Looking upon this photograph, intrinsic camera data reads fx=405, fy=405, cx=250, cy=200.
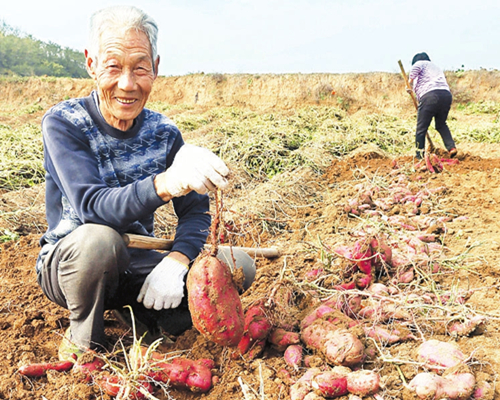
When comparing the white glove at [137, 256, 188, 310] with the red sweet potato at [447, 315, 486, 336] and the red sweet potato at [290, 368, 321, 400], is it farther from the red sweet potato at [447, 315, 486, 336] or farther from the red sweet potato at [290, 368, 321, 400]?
the red sweet potato at [447, 315, 486, 336]

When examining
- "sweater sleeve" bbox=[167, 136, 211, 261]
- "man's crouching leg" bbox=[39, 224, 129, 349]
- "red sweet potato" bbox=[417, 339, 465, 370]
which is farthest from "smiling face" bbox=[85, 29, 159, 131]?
"red sweet potato" bbox=[417, 339, 465, 370]

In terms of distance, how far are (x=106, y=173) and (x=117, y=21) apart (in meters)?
0.66

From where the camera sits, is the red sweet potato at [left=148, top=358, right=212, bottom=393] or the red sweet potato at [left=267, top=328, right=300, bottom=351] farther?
the red sweet potato at [left=267, top=328, right=300, bottom=351]

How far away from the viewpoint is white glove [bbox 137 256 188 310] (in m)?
1.79

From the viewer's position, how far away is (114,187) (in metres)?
1.85

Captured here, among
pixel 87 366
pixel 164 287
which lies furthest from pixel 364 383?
pixel 87 366

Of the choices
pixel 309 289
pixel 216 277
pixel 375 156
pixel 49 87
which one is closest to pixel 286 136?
pixel 375 156

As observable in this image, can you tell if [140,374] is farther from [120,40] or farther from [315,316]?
[120,40]

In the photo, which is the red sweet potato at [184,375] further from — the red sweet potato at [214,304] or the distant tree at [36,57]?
the distant tree at [36,57]

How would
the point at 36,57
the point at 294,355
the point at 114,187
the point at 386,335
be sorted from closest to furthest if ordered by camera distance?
1. the point at 294,355
2. the point at 386,335
3. the point at 114,187
4. the point at 36,57

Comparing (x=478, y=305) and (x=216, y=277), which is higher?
(x=216, y=277)

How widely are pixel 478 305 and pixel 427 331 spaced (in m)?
0.42

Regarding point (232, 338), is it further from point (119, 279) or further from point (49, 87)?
point (49, 87)

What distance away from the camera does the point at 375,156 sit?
6395mm
